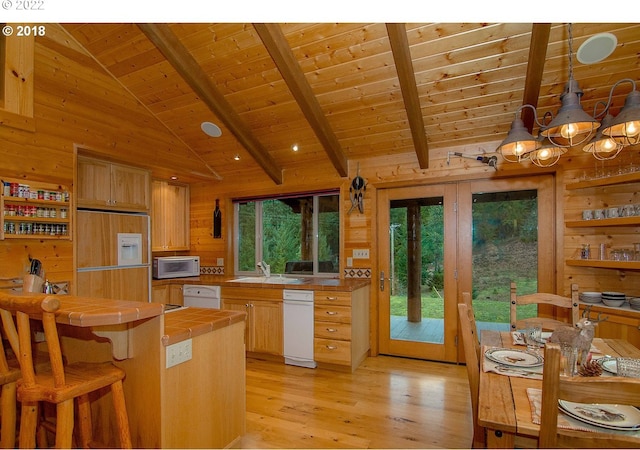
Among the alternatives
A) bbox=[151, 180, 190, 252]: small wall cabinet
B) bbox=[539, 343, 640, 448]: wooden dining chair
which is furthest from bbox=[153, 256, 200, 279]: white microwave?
bbox=[539, 343, 640, 448]: wooden dining chair

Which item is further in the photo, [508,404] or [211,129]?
[211,129]

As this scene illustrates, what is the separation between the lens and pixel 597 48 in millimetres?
2432

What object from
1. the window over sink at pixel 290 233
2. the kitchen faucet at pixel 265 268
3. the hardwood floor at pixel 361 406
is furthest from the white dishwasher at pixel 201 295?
the hardwood floor at pixel 361 406

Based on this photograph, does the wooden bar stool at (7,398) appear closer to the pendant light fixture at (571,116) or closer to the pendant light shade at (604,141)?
the pendant light fixture at (571,116)

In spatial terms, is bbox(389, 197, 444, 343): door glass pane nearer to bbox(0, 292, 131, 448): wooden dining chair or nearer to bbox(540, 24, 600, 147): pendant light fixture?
bbox(540, 24, 600, 147): pendant light fixture

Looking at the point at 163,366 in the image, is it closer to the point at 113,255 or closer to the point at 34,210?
the point at 34,210

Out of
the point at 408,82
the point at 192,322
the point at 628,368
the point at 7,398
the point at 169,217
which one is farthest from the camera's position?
the point at 169,217

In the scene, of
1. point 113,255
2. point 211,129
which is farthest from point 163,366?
point 211,129

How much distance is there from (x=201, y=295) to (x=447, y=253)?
2950 millimetres

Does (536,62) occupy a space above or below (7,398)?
above

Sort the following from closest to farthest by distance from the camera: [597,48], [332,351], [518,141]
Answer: [518,141] → [597,48] → [332,351]

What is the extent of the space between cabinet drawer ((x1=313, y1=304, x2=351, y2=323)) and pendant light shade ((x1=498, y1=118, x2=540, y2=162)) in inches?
82.5

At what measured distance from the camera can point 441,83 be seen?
2.96m

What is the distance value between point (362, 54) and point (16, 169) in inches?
118
